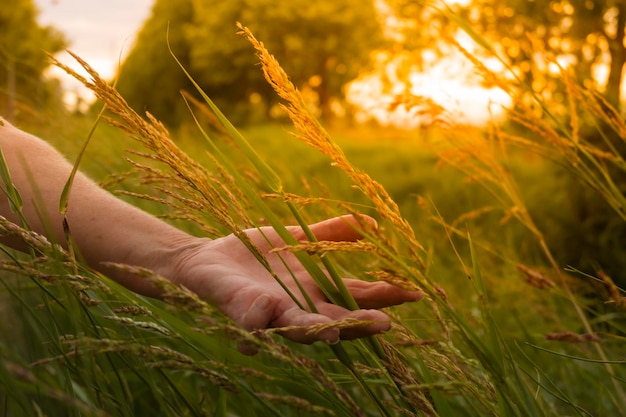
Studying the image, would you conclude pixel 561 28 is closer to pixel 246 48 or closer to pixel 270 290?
pixel 270 290

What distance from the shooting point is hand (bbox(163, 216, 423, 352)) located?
3.25 ft

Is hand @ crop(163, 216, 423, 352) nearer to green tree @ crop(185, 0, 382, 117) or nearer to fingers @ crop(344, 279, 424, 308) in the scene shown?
fingers @ crop(344, 279, 424, 308)

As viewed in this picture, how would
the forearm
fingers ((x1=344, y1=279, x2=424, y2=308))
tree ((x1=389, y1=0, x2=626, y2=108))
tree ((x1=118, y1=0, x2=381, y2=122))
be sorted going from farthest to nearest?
1. tree ((x1=118, y1=0, x2=381, y2=122))
2. tree ((x1=389, y1=0, x2=626, y2=108))
3. the forearm
4. fingers ((x1=344, y1=279, x2=424, y2=308))

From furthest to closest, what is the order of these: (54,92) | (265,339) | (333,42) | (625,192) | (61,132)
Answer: (333,42), (625,192), (54,92), (61,132), (265,339)

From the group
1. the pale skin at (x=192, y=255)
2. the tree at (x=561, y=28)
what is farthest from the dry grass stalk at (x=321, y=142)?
the tree at (x=561, y=28)

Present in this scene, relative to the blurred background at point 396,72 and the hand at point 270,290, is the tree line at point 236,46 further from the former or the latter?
the hand at point 270,290

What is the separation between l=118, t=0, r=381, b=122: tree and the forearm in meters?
26.0

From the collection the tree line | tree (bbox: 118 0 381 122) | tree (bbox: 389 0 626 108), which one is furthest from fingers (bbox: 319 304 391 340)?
tree (bbox: 118 0 381 122)

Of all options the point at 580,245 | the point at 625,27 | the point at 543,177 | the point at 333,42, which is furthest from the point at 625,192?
the point at 333,42

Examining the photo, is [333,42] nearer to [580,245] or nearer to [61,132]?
[580,245]

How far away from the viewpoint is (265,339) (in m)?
0.95

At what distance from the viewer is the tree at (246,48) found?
1102 inches

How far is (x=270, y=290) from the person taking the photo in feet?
3.79

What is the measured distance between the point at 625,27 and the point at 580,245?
5208 mm
